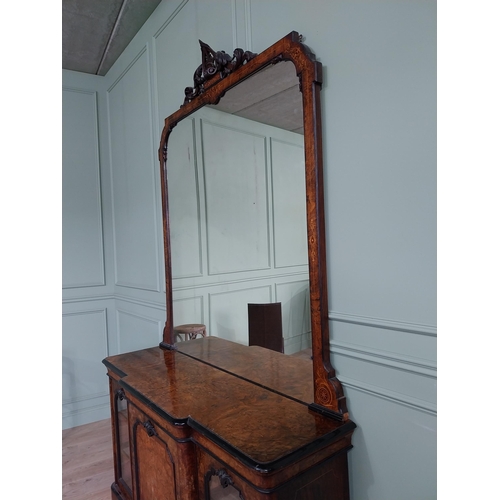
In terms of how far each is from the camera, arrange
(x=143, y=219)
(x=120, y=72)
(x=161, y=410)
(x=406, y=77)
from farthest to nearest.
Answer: (x=120, y=72) < (x=143, y=219) < (x=161, y=410) < (x=406, y=77)

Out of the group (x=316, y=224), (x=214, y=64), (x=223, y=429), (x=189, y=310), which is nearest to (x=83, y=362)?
(x=189, y=310)

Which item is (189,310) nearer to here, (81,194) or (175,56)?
(175,56)

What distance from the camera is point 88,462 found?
7.43 feet

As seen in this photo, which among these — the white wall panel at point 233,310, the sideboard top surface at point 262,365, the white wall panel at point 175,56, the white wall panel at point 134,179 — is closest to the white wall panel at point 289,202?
the white wall panel at point 233,310

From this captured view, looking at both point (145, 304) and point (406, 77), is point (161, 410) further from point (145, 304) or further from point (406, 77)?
point (145, 304)

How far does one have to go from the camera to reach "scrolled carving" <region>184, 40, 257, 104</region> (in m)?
1.35

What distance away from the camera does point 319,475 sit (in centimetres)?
95

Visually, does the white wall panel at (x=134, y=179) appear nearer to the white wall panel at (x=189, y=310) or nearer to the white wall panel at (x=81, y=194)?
the white wall panel at (x=81, y=194)

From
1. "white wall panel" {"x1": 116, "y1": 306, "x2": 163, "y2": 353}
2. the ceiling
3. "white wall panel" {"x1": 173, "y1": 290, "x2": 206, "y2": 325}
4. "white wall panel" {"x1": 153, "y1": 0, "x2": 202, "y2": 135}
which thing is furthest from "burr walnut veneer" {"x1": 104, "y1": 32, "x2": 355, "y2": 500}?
the ceiling

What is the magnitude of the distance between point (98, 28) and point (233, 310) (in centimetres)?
197
